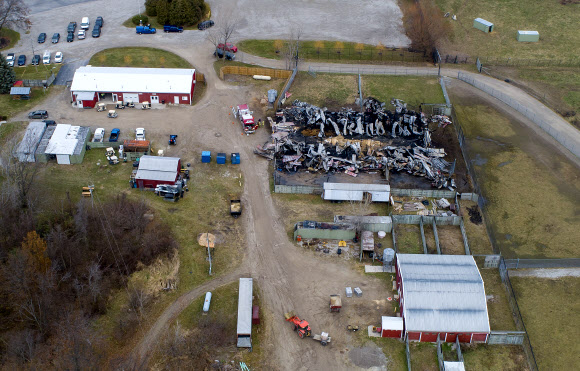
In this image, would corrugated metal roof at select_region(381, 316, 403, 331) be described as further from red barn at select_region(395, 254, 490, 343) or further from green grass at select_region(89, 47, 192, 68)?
green grass at select_region(89, 47, 192, 68)

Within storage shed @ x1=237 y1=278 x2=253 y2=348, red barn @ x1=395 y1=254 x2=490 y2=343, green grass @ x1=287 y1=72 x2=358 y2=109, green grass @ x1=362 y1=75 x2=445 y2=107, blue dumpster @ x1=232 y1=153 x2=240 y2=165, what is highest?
red barn @ x1=395 y1=254 x2=490 y2=343

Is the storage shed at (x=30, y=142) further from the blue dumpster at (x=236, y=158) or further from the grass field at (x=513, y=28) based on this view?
the grass field at (x=513, y=28)

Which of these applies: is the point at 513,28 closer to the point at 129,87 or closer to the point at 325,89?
the point at 325,89

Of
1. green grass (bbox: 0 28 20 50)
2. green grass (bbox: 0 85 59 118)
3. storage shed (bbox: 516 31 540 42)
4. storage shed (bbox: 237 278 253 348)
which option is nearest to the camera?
storage shed (bbox: 237 278 253 348)

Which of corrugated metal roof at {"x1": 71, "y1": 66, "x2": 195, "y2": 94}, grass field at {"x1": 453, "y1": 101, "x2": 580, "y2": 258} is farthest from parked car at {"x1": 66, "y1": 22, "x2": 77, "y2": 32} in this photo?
grass field at {"x1": 453, "y1": 101, "x2": 580, "y2": 258}

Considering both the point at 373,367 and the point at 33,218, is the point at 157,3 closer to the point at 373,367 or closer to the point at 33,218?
the point at 33,218

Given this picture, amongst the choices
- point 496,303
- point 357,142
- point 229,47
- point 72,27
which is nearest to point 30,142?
point 72,27

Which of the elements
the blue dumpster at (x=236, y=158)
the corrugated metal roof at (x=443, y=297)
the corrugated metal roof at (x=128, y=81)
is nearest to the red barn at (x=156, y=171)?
the blue dumpster at (x=236, y=158)
